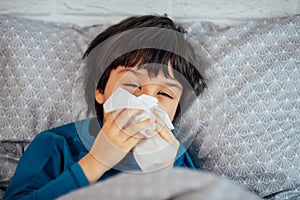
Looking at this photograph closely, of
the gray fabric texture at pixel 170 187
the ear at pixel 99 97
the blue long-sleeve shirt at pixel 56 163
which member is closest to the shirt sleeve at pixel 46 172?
the blue long-sleeve shirt at pixel 56 163

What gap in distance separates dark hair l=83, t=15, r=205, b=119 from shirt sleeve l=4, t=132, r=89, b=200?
0.13 meters

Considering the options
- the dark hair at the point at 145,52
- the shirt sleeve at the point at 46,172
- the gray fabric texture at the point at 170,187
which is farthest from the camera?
the dark hair at the point at 145,52

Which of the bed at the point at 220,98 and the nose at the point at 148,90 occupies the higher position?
the nose at the point at 148,90

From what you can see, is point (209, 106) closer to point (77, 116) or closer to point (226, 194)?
point (77, 116)

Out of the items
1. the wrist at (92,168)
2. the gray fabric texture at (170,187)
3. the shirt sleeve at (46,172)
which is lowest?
the shirt sleeve at (46,172)

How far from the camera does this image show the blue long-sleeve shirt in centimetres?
76

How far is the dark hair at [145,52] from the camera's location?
880mm

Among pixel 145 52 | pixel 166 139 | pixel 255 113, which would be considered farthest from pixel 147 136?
pixel 255 113

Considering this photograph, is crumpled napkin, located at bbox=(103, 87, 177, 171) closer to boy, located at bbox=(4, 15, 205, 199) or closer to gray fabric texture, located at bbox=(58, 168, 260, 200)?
boy, located at bbox=(4, 15, 205, 199)

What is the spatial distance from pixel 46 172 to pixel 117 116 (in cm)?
18

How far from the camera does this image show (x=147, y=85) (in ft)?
2.73

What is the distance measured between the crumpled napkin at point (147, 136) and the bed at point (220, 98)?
5.5 inches

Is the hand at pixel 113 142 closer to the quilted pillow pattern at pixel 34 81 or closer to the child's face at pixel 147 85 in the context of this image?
the child's face at pixel 147 85

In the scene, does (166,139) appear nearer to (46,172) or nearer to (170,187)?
(46,172)
